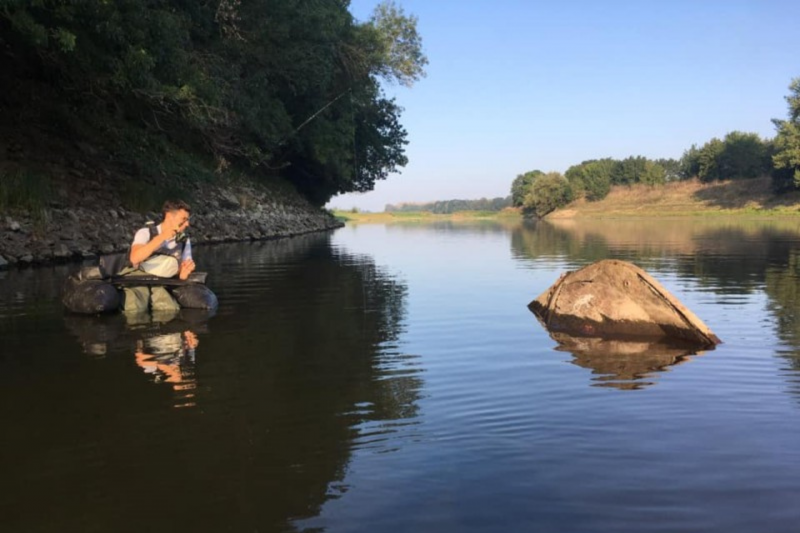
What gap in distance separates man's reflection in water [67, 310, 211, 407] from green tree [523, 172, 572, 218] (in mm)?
107303

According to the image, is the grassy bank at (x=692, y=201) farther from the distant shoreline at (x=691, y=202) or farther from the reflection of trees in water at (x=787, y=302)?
the reflection of trees in water at (x=787, y=302)

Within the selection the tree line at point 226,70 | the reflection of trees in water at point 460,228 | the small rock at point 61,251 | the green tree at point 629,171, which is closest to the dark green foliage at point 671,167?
the green tree at point 629,171

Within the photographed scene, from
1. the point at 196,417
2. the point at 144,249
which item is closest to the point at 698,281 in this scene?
the point at 144,249

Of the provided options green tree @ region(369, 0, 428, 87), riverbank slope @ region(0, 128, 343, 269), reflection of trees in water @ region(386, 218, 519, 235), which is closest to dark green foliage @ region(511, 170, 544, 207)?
reflection of trees in water @ region(386, 218, 519, 235)

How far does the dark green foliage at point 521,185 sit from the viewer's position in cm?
13675

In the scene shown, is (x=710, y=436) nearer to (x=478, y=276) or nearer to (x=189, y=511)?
(x=189, y=511)

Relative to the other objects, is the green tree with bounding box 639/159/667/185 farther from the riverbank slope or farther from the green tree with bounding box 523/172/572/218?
the riverbank slope

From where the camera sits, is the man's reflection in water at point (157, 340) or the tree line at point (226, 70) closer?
the man's reflection in water at point (157, 340)

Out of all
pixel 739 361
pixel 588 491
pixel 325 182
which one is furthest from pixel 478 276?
pixel 325 182

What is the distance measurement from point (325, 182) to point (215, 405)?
4726 cm

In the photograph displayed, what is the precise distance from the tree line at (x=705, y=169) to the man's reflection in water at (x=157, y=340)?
78.5 meters

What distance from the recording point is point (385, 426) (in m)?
4.65

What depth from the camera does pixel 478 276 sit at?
600 inches

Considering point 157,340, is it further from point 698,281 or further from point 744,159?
point 744,159
